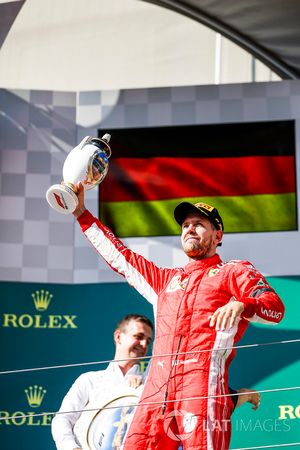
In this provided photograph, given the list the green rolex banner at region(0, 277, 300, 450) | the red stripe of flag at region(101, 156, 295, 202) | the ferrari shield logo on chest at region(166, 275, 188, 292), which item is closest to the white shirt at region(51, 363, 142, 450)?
the green rolex banner at region(0, 277, 300, 450)

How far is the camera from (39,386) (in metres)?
4.32

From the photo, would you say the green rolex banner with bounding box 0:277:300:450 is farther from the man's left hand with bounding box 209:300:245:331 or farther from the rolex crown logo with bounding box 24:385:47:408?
the man's left hand with bounding box 209:300:245:331

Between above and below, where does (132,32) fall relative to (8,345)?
above

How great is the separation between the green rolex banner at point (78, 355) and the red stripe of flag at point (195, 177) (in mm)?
472

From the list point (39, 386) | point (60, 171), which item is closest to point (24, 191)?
point (60, 171)

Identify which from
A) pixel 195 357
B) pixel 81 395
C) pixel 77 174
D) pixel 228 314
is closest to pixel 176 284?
pixel 195 357

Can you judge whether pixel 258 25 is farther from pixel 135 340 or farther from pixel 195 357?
pixel 195 357

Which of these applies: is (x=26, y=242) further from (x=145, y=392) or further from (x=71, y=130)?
(x=145, y=392)

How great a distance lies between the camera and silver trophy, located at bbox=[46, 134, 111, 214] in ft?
9.96

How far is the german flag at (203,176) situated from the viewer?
4504 millimetres

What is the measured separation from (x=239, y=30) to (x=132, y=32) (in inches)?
24.4

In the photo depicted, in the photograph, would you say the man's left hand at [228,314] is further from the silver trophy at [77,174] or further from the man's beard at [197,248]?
the silver trophy at [77,174]

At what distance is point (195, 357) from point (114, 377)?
100 cm

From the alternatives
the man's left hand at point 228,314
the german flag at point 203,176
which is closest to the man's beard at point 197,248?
the man's left hand at point 228,314
